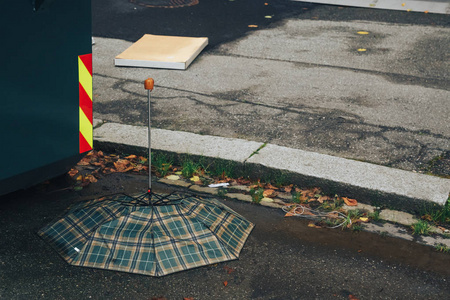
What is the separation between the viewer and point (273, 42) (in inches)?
341

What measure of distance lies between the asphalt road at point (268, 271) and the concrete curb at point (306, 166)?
1.61 ft

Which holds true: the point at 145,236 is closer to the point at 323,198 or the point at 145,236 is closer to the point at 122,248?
the point at 122,248

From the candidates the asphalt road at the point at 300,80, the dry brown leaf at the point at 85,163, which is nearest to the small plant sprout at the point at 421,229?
the asphalt road at the point at 300,80

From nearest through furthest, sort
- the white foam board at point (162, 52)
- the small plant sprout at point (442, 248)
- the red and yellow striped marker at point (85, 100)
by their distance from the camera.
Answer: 1. the small plant sprout at point (442, 248)
2. the red and yellow striped marker at point (85, 100)
3. the white foam board at point (162, 52)

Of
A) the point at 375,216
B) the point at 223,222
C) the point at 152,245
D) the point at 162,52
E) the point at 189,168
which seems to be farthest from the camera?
the point at 162,52

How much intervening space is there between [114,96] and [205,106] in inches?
45.0

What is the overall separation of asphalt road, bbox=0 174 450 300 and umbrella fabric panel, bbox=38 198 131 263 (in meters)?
0.07

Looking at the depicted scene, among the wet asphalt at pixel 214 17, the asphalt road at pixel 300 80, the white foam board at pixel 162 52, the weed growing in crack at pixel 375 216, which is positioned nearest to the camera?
the weed growing in crack at pixel 375 216

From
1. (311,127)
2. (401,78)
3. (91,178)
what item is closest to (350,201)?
(311,127)

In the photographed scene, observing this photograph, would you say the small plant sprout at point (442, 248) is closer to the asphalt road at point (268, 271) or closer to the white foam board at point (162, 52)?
the asphalt road at point (268, 271)

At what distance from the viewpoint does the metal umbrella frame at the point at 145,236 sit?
344cm

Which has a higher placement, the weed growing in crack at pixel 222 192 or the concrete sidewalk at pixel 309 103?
the concrete sidewalk at pixel 309 103

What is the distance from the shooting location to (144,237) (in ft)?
11.4

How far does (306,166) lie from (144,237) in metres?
1.78
